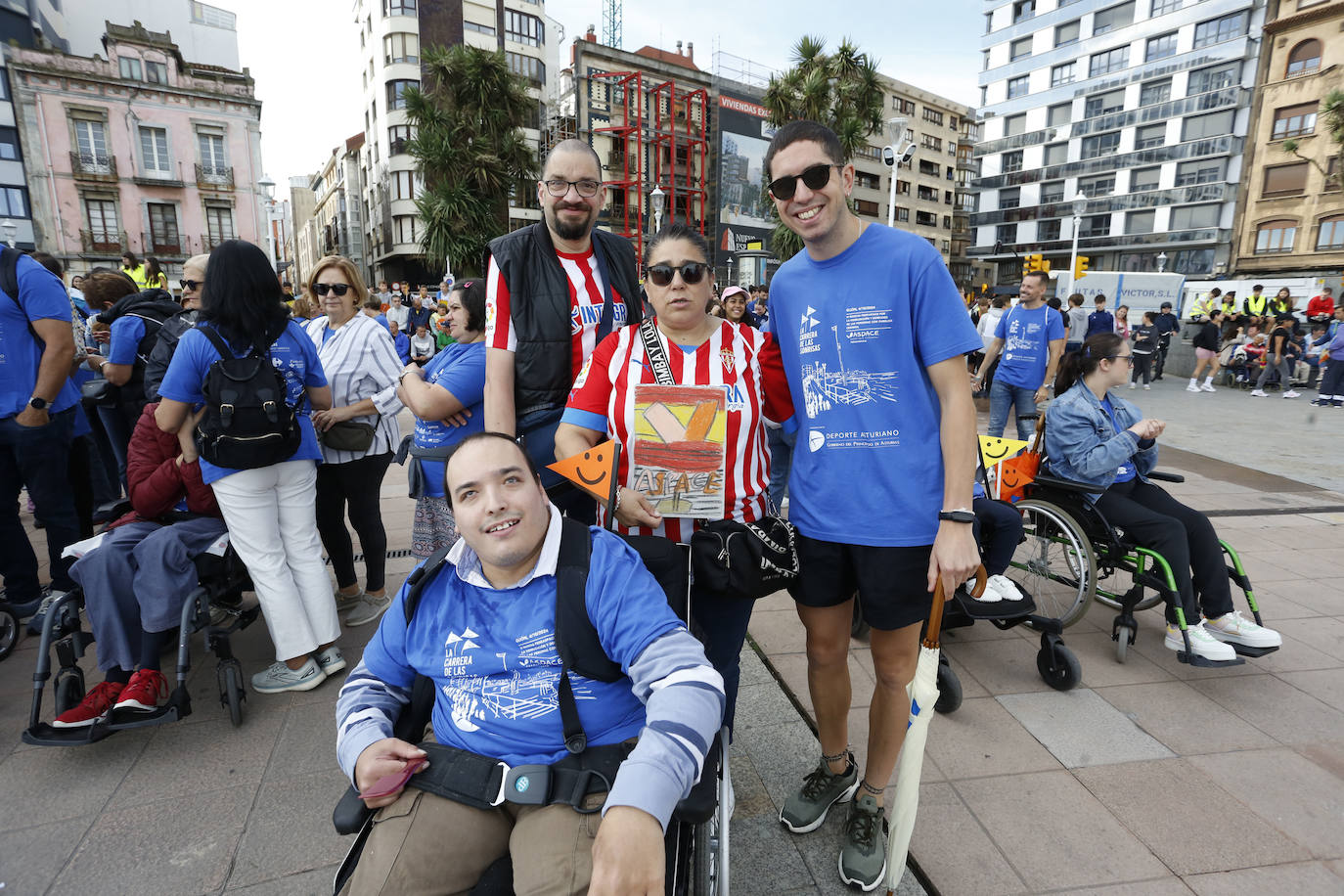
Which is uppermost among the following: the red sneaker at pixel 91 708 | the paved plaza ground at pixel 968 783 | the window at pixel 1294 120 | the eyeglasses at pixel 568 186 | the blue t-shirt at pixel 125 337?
the window at pixel 1294 120

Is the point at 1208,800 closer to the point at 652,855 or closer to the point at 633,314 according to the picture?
the point at 652,855

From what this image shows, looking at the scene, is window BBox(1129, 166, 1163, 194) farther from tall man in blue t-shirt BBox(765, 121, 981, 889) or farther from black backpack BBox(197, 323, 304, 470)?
black backpack BBox(197, 323, 304, 470)

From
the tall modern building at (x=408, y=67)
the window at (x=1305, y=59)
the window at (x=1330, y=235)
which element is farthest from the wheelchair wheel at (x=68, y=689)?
the window at (x=1305, y=59)

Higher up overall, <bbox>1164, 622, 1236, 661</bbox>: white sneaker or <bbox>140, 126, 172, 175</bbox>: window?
<bbox>140, 126, 172, 175</bbox>: window

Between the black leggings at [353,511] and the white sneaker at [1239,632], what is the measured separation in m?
4.51

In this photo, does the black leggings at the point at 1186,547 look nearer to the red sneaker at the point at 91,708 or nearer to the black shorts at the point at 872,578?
the black shorts at the point at 872,578

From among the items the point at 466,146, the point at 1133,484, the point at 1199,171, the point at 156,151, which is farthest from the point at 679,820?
the point at 1199,171

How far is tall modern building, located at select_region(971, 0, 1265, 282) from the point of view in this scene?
114 ft

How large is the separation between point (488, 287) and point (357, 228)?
156 ft

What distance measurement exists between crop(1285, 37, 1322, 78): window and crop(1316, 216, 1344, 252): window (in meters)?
7.28

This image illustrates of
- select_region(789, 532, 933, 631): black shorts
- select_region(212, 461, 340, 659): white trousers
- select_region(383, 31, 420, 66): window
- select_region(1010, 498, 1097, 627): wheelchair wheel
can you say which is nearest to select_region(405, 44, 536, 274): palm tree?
select_region(383, 31, 420, 66): window

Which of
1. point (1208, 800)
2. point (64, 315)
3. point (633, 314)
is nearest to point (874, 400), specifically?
point (633, 314)

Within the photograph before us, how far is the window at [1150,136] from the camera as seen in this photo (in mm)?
37656

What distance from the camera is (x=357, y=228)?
143 feet
